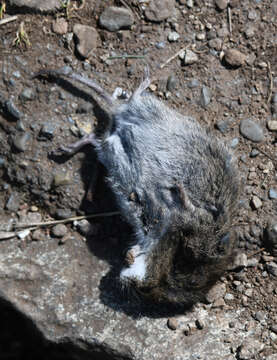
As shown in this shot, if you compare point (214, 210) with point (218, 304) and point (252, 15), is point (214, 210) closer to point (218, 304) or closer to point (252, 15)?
point (218, 304)

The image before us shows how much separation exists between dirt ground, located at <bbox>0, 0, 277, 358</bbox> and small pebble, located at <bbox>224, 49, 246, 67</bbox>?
0.04m

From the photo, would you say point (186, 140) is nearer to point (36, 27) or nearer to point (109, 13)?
point (109, 13)

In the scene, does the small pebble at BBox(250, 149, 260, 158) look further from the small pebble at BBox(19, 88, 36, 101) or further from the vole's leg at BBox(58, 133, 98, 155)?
the small pebble at BBox(19, 88, 36, 101)

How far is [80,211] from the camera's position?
4.11 m

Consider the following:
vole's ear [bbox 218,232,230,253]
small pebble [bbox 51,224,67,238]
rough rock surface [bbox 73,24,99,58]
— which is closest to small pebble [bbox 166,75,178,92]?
rough rock surface [bbox 73,24,99,58]

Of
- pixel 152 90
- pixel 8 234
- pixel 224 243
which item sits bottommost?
pixel 8 234

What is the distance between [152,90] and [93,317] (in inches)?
78.0

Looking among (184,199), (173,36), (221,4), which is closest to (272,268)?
(184,199)

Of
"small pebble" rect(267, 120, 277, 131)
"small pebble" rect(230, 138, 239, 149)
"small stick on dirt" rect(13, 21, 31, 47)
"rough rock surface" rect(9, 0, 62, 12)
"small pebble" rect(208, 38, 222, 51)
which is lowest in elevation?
"small pebble" rect(230, 138, 239, 149)

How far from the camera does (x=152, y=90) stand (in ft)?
13.7

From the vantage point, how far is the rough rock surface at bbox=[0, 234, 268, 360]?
12.5 feet

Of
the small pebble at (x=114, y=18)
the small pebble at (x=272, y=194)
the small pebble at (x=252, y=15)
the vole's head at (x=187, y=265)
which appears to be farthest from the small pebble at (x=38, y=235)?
the small pebble at (x=252, y=15)

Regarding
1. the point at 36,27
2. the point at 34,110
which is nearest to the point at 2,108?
the point at 34,110

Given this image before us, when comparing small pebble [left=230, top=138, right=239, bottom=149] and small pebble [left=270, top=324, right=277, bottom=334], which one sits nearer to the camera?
small pebble [left=270, top=324, right=277, bottom=334]
